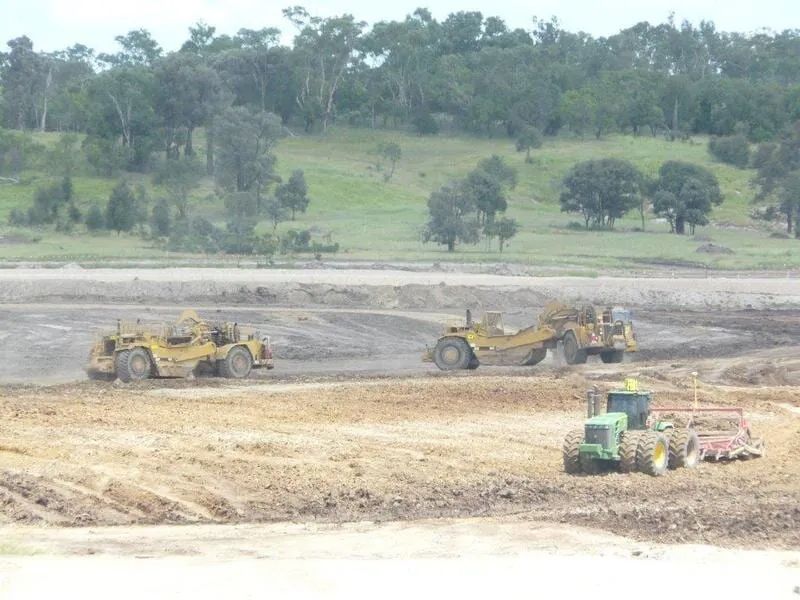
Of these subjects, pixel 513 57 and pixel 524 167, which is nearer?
pixel 524 167

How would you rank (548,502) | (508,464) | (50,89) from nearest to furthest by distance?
(548,502) → (508,464) → (50,89)

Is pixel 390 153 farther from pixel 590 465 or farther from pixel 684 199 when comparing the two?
pixel 590 465

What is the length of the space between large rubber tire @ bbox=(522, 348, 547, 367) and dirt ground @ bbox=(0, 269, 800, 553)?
265 mm

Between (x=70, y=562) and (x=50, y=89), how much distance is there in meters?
111

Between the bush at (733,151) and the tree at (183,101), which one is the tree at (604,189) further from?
the tree at (183,101)

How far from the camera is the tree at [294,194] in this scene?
286 ft

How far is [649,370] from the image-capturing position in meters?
34.9

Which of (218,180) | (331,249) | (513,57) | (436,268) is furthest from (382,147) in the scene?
(436,268)

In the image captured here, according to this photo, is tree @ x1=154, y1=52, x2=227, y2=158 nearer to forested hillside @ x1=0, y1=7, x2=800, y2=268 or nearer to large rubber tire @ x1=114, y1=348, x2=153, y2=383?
forested hillside @ x1=0, y1=7, x2=800, y2=268

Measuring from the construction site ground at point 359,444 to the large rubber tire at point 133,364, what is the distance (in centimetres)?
47

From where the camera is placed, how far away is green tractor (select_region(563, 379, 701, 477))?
1923 cm

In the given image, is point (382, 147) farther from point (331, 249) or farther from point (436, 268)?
point (436, 268)

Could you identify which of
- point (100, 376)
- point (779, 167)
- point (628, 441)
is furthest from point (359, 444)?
point (779, 167)

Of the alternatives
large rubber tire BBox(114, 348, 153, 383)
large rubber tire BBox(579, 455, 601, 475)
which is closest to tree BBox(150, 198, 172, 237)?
large rubber tire BBox(114, 348, 153, 383)
